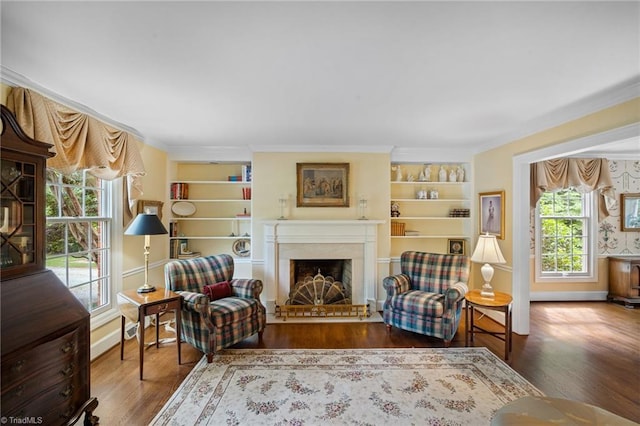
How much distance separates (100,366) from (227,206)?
8.20 feet

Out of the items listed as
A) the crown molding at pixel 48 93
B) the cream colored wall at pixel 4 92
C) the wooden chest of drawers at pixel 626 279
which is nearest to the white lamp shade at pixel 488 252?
the wooden chest of drawers at pixel 626 279

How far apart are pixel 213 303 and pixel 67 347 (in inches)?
54.5

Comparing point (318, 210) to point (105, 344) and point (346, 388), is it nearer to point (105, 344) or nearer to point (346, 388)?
point (346, 388)

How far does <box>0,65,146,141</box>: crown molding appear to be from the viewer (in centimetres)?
191

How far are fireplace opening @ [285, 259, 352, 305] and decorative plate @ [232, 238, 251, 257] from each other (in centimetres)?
78

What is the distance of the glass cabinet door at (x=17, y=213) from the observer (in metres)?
1.56

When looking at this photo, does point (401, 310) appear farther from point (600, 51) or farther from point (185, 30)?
point (185, 30)

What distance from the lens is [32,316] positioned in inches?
59.3

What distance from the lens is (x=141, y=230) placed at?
2635 millimetres

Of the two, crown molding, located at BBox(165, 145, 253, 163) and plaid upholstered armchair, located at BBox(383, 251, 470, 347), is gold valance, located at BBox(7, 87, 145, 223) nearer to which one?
crown molding, located at BBox(165, 145, 253, 163)

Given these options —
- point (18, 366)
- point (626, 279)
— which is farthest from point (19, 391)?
point (626, 279)

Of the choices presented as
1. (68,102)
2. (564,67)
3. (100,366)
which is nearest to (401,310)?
(564,67)

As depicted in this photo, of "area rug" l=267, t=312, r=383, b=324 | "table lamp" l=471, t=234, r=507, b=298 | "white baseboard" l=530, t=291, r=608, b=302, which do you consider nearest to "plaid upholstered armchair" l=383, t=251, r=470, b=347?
"table lamp" l=471, t=234, r=507, b=298

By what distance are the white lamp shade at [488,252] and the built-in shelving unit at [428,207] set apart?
1277 mm
